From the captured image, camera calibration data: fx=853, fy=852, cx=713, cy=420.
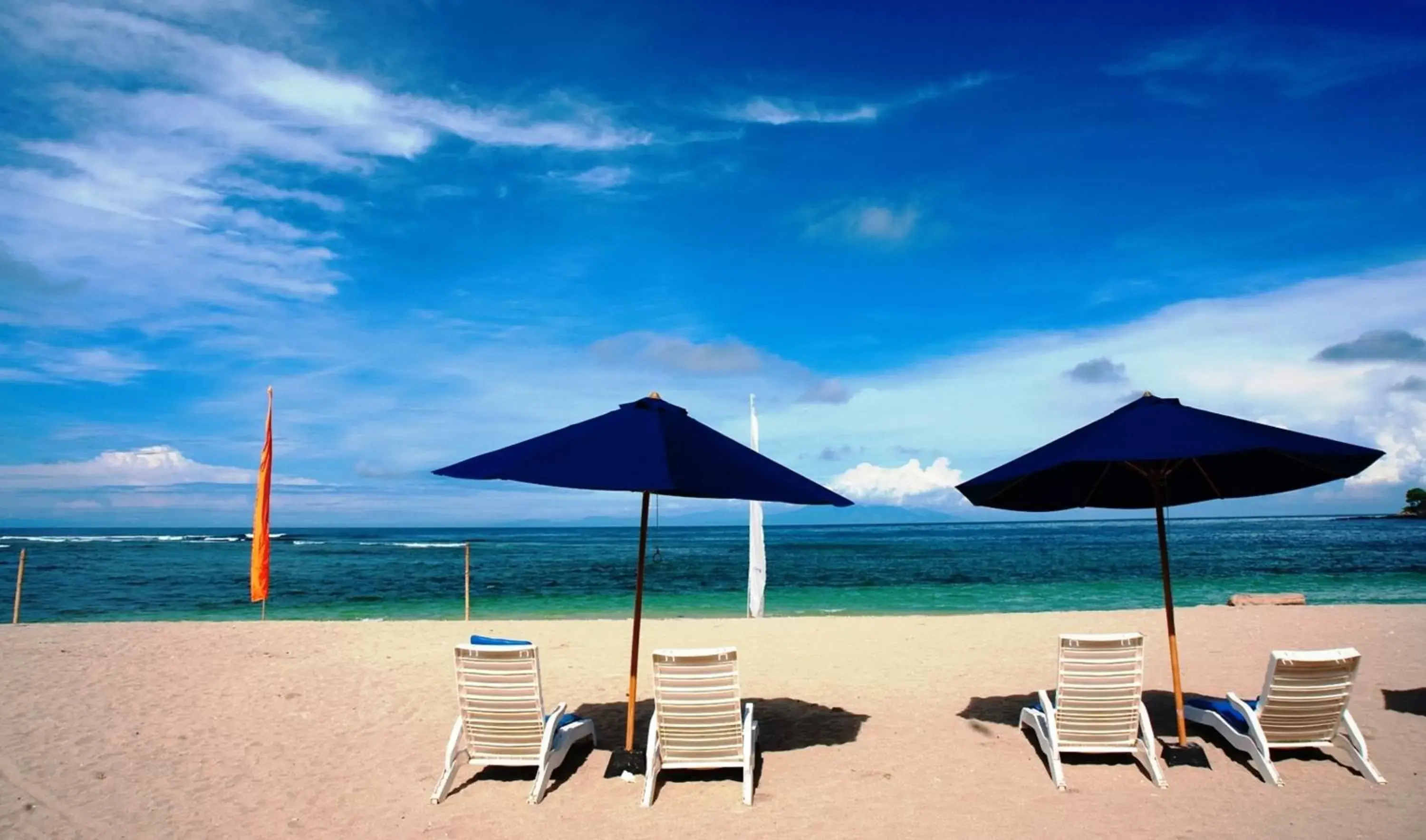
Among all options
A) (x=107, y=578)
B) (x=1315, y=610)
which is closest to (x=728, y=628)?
(x=1315, y=610)

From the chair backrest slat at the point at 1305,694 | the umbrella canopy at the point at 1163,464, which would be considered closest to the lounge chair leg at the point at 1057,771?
the chair backrest slat at the point at 1305,694

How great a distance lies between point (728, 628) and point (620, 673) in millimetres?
3762

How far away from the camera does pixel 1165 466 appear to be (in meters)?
5.57

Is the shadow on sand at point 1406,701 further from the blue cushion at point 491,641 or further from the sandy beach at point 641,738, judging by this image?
the blue cushion at point 491,641

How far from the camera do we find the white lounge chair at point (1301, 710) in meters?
4.82

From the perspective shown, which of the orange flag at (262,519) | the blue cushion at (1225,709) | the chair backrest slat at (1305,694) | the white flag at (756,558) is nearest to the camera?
the chair backrest slat at (1305,694)

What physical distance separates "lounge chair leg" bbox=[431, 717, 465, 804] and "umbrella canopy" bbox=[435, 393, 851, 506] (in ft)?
4.96

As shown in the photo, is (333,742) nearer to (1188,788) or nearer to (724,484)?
(724,484)

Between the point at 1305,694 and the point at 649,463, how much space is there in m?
3.98

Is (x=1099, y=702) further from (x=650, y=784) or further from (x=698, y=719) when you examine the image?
(x=650, y=784)

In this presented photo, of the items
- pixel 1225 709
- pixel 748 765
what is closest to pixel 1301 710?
pixel 1225 709

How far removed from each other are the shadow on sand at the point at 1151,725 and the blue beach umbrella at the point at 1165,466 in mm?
347

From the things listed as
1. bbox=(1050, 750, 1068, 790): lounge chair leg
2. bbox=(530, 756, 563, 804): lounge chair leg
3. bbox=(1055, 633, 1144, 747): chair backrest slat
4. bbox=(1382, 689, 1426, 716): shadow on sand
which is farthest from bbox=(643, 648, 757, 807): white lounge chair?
bbox=(1382, 689, 1426, 716): shadow on sand

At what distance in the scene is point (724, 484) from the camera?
4605mm
